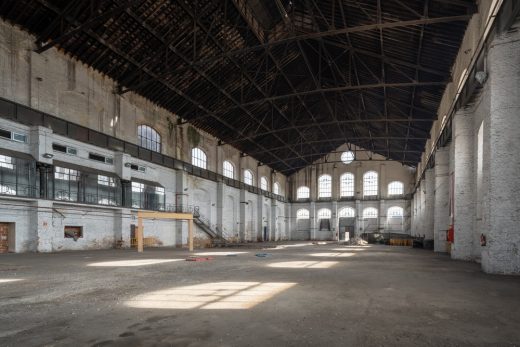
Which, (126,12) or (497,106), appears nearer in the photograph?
(497,106)

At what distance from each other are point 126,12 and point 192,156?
15.7 meters

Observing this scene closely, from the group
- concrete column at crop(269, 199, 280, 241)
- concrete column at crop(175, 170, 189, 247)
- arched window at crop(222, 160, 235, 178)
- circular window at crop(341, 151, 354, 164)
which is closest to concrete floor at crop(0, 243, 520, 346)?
concrete column at crop(175, 170, 189, 247)

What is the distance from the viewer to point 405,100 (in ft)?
86.9

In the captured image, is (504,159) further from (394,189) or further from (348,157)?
(394,189)

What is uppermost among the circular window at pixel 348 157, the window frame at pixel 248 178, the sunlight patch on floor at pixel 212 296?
the circular window at pixel 348 157

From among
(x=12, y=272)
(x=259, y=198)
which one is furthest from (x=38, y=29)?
(x=259, y=198)

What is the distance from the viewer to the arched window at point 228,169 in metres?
37.4

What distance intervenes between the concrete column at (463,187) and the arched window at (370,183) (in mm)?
33800

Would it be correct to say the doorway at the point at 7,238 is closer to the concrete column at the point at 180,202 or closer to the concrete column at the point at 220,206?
the concrete column at the point at 180,202

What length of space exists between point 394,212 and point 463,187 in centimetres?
3381

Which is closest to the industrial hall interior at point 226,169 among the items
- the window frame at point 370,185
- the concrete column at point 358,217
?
the window frame at point 370,185

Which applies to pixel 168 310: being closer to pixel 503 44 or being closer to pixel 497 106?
pixel 497 106

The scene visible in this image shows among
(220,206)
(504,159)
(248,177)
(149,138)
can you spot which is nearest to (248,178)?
(248,177)

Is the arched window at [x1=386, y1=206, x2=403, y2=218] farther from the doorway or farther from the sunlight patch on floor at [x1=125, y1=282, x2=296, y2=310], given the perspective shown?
the sunlight patch on floor at [x1=125, y1=282, x2=296, y2=310]
